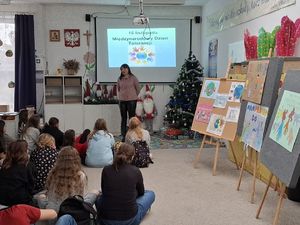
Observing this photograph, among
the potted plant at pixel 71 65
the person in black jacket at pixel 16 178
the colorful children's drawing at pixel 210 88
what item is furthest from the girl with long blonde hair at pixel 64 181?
the potted plant at pixel 71 65

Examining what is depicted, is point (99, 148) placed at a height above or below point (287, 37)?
below

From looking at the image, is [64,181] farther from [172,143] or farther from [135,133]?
[172,143]

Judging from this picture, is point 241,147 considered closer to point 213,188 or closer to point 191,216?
point 213,188

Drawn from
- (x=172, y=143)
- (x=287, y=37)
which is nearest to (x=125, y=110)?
(x=172, y=143)

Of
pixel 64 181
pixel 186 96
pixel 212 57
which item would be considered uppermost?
pixel 212 57

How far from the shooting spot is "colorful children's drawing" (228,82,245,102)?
14.7 ft

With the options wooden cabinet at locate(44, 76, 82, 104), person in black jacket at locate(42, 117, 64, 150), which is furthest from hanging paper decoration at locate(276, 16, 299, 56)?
wooden cabinet at locate(44, 76, 82, 104)

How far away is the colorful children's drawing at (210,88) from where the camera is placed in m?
4.95

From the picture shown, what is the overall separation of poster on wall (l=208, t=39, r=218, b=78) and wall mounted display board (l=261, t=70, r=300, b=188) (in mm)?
4214

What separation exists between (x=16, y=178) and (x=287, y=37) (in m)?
3.14

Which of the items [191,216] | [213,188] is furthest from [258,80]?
[191,216]

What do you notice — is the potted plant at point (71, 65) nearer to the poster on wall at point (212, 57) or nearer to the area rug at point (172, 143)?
the area rug at point (172, 143)

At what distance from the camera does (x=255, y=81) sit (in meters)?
3.94

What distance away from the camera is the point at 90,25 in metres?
7.86
